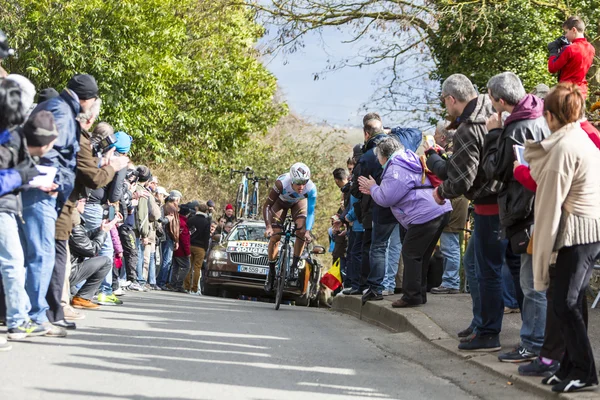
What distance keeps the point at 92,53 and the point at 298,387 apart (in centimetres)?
2616

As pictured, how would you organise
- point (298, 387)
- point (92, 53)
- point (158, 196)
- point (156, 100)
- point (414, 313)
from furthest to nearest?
point (156, 100), point (92, 53), point (158, 196), point (414, 313), point (298, 387)

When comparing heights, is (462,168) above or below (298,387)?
above

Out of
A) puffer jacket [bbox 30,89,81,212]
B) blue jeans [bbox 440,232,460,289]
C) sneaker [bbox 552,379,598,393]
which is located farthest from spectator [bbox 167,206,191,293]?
sneaker [bbox 552,379,598,393]

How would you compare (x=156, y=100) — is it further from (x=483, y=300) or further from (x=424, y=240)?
(x=483, y=300)

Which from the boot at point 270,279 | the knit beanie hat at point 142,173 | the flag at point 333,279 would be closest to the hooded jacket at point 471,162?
the flag at point 333,279

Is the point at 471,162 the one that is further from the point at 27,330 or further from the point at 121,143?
the point at 121,143

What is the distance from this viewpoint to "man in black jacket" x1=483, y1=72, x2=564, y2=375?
294 inches

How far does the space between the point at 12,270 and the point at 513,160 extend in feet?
13.3

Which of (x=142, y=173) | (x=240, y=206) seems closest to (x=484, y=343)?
(x=142, y=173)

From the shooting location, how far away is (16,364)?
6.82 m

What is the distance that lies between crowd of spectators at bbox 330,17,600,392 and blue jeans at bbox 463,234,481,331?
0.01m

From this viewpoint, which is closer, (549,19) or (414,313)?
(414,313)

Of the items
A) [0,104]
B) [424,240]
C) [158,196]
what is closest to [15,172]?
[0,104]

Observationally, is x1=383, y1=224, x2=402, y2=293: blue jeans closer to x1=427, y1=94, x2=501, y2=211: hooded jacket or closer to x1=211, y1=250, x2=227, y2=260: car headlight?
x1=427, y1=94, x2=501, y2=211: hooded jacket
